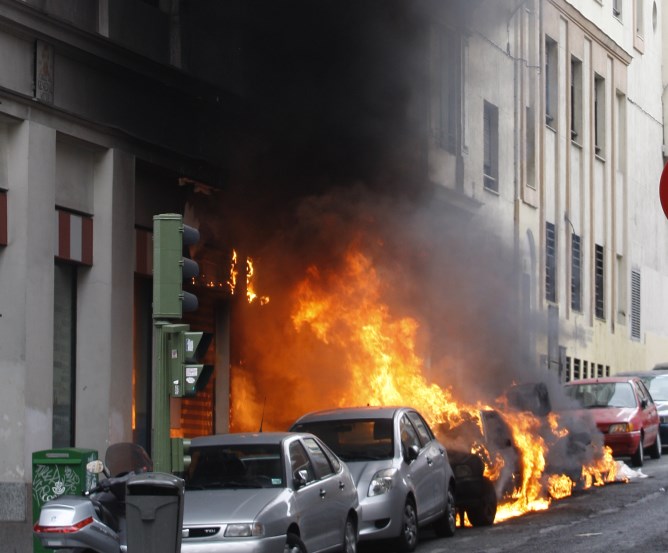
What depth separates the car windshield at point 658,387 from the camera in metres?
30.2

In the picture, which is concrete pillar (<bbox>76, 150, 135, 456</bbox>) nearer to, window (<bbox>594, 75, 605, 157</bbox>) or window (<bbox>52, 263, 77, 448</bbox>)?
window (<bbox>52, 263, 77, 448</bbox>)

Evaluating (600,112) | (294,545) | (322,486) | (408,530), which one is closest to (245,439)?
(322,486)

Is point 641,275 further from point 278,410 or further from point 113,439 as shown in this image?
point 113,439

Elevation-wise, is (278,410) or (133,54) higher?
(133,54)

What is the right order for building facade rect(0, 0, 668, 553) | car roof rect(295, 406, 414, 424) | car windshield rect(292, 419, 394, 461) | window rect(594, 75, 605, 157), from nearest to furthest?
car windshield rect(292, 419, 394, 461) → car roof rect(295, 406, 414, 424) → building facade rect(0, 0, 668, 553) → window rect(594, 75, 605, 157)

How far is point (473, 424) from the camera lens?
18.4 meters

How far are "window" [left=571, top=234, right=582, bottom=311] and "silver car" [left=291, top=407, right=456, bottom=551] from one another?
2059 cm

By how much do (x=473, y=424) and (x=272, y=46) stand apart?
23.0 ft

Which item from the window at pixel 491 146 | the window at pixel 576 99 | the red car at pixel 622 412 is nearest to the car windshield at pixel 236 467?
the red car at pixel 622 412

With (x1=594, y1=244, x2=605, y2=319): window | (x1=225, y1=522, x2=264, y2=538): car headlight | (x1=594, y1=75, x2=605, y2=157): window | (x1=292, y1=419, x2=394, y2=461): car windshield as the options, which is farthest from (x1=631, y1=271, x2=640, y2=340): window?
(x1=225, y1=522, x2=264, y2=538): car headlight

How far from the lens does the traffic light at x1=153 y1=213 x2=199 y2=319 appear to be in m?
10.9

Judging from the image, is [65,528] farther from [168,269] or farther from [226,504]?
[168,269]

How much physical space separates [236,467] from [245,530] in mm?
1428

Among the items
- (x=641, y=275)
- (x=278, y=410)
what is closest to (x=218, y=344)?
(x=278, y=410)
